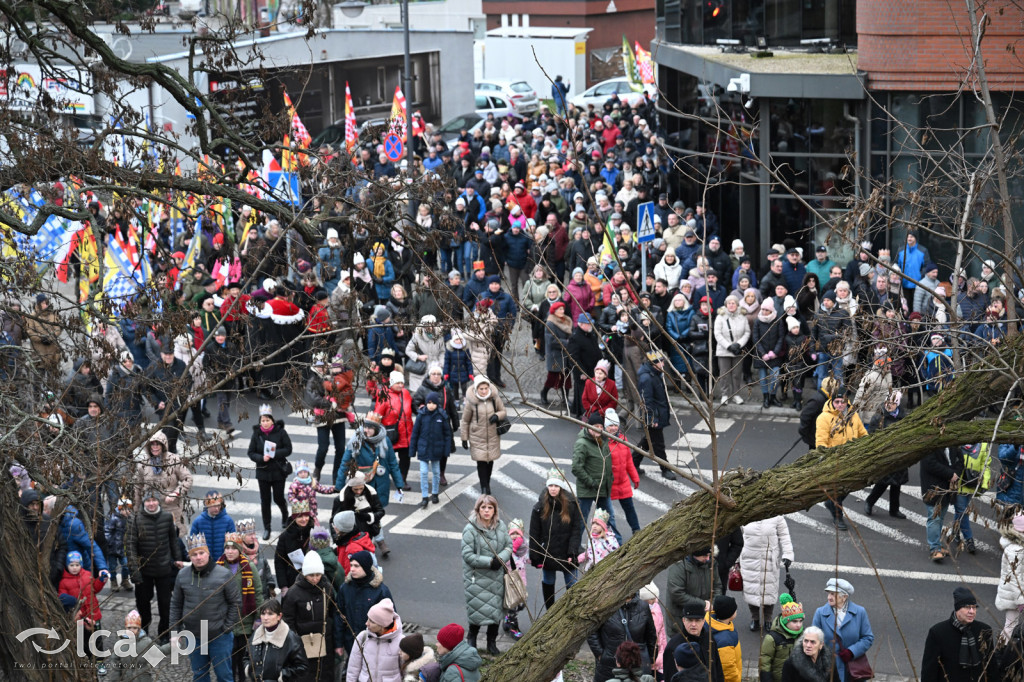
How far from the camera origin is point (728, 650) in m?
9.08

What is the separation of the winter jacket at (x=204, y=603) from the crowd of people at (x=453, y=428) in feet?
0.07

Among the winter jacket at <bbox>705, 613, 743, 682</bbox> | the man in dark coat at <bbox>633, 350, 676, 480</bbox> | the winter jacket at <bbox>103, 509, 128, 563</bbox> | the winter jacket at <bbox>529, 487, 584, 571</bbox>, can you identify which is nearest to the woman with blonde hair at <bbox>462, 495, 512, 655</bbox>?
the winter jacket at <bbox>529, 487, 584, 571</bbox>

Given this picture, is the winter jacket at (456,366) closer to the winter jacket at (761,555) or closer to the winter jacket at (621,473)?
the winter jacket at (621,473)

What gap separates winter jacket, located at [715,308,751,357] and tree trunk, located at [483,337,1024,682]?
12.4 m

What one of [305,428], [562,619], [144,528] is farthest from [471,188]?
[562,619]

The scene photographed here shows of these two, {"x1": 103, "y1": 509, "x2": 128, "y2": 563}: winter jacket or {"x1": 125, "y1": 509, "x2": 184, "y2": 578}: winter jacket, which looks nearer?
{"x1": 125, "y1": 509, "x2": 184, "y2": 578}: winter jacket

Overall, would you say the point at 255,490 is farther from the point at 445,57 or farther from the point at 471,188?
the point at 445,57

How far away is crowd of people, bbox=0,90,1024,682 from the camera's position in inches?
337

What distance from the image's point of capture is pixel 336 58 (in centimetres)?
3831

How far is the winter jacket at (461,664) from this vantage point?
8539mm

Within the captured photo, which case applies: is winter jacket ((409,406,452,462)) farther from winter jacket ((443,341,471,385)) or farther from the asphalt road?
winter jacket ((443,341,471,385))

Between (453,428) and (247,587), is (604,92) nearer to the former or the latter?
(453,428)

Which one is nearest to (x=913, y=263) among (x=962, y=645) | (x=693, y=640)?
(x=962, y=645)

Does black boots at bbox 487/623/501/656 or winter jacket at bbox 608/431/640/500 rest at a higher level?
winter jacket at bbox 608/431/640/500
